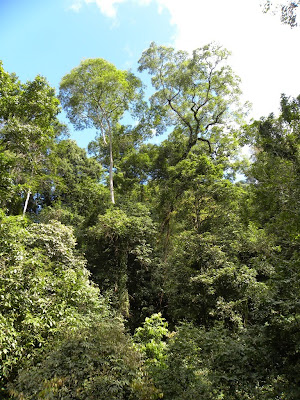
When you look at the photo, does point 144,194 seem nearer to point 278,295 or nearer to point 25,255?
point 25,255

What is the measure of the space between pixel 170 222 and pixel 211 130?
692 cm

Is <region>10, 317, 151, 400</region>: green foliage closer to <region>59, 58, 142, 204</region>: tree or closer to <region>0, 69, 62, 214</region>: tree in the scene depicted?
<region>0, 69, 62, 214</region>: tree

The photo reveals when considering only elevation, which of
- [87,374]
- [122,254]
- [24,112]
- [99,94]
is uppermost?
[99,94]

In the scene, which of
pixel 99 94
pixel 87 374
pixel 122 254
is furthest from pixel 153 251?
pixel 99 94

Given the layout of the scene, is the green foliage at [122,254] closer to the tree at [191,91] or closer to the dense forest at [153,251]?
the dense forest at [153,251]

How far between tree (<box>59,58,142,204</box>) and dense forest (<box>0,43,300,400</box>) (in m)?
0.08

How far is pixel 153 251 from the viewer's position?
1123cm

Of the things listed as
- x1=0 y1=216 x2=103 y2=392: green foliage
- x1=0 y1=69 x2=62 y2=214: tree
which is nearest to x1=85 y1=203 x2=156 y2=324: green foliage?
x1=0 y1=216 x2=103 y2=392: green foliage

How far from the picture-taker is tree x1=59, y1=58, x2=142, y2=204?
14.5 m

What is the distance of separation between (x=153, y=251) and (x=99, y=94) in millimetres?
9017

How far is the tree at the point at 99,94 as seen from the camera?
47.4 ft

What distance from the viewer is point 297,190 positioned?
15.5 ft

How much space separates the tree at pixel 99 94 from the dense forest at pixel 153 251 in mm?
82

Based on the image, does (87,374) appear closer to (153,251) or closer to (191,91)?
(153,251)
